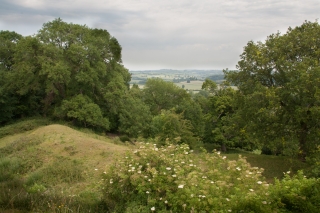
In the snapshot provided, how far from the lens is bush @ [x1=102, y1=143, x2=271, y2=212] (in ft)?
16.4

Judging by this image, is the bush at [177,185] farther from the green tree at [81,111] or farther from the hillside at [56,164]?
the green tree at [81,111]

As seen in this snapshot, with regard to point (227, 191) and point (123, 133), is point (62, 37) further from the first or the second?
point (227, 191)

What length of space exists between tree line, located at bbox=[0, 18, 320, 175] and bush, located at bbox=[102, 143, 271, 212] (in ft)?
11.8

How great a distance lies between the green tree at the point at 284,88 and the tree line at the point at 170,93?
0.18 ft

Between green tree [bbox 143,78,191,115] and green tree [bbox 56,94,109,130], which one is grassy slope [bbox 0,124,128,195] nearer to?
green tree [bbox 56,94,109,130]

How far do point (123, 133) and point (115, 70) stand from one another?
817 cm

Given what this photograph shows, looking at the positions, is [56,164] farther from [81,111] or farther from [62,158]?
[81,111]

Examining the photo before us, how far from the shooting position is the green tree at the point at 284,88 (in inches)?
501

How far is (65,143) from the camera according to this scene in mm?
16141

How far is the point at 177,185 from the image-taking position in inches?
227

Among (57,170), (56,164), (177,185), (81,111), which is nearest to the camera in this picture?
(177,185)

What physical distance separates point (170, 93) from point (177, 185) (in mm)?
33256

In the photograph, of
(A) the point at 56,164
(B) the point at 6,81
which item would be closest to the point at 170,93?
(B) the point at 6,81

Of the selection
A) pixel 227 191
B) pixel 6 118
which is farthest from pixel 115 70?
pixel 227 191
